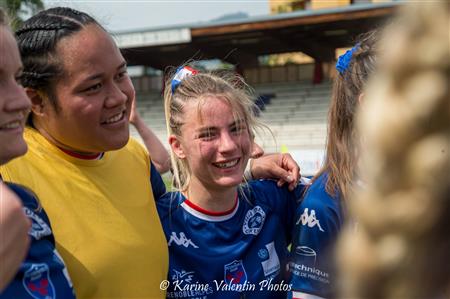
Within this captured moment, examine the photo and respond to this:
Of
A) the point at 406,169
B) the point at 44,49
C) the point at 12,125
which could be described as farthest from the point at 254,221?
the point at 406,169

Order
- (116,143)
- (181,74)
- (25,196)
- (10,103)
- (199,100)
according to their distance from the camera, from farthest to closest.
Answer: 1. (181,74)
2. (199,100)
3. (116,143)
4. (25,196)
5. (10,103)

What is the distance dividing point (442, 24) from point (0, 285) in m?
0.65

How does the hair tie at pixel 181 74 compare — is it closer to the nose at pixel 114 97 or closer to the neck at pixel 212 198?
the neck at pixel 212 198

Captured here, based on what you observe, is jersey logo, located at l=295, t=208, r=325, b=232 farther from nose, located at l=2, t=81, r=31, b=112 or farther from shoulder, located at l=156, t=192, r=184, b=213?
nose, located at l=2, t=81, r=31, b=112

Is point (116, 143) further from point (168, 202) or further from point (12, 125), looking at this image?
point (12, 125)

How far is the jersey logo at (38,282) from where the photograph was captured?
3.51 feet

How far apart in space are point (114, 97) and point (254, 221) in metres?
0.79

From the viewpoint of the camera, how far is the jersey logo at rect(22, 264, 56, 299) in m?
1.07

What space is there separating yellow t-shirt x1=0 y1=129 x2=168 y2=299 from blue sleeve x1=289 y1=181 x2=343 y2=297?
46 cm

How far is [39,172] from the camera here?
149cm

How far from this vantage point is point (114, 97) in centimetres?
159

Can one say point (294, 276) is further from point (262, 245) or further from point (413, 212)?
point (413, 212)

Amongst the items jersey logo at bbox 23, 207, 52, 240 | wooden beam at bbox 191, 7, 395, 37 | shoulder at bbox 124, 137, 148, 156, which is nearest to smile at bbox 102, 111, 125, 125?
shoulder at bbox 124, 137, 148, 156

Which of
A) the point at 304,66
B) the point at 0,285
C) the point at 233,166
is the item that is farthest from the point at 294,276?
the point at 304,66
